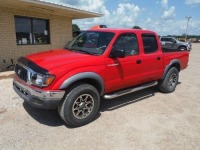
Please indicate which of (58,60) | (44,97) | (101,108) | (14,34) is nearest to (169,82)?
(101,108)

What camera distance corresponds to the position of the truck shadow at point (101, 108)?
14.3 ft

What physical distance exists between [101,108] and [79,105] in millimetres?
1106

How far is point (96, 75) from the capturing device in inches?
166

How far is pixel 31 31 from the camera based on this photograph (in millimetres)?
10633

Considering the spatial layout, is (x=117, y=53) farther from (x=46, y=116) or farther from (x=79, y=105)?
(x=46, y=116)

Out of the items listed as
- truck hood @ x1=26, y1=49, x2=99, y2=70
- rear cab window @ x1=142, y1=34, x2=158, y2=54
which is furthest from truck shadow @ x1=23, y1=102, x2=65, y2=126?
rear cab window @ x1=142, y1=34, x2=158, y2=54

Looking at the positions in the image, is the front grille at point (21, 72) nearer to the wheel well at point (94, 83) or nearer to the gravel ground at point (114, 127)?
the gravel ground at point (114, 127)

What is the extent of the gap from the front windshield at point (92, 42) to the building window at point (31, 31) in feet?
19.5

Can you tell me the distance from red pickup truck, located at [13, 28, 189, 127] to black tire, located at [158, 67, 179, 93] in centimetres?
65

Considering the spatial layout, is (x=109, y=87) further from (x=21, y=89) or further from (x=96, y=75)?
(x=21, y=89)

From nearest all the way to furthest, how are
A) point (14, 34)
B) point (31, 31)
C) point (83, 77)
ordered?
point (83, 77), point (14, 34), point (31, 31)

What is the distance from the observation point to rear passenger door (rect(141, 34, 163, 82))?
17.7 feet

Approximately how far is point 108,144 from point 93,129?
1.96ft

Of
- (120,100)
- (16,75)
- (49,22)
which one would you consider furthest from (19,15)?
(120,100)
